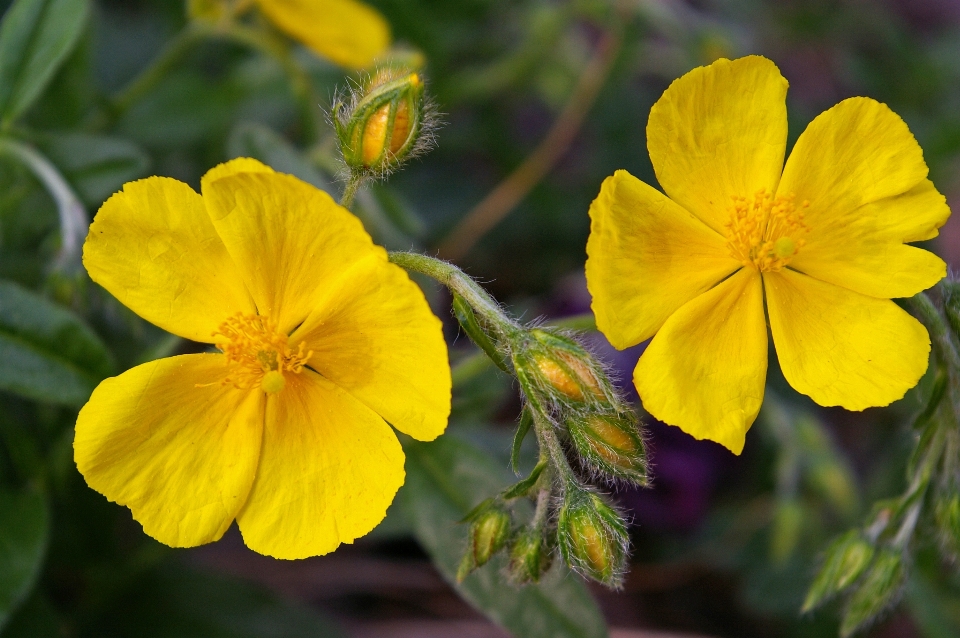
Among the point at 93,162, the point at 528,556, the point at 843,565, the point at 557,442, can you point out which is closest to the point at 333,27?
the point at 93,162

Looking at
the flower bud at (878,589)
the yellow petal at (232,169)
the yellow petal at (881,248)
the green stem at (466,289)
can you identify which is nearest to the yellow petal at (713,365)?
the yellow petal at (881,248)

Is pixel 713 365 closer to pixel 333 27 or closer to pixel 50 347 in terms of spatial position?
pixel 50 347

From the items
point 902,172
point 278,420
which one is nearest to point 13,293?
point 278,420

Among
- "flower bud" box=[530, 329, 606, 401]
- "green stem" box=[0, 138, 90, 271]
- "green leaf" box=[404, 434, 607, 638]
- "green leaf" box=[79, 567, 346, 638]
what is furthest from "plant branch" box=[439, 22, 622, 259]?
"flower bud" box=[530, 329, 606, 401]

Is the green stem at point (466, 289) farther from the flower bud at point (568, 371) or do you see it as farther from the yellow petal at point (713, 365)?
the yellow petal at point (713, 365)

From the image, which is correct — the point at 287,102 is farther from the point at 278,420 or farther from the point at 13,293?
the point at 278,420
